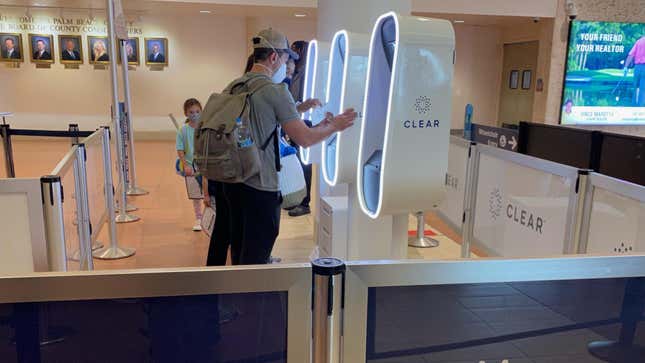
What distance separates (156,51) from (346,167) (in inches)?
374

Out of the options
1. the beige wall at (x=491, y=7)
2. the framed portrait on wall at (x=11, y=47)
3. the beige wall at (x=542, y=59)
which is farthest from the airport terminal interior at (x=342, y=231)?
the framed portrait on wall at (x=11, y=47)

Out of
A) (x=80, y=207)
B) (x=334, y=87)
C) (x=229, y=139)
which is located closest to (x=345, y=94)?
(x=334, y=87)

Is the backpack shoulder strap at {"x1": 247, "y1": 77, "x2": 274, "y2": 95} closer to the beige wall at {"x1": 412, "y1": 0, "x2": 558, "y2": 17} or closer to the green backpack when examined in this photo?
the green backpack

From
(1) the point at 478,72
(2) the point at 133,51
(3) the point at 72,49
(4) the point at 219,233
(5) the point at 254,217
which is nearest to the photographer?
(5) the point at 254,217

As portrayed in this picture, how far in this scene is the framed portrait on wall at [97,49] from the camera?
11180 mm

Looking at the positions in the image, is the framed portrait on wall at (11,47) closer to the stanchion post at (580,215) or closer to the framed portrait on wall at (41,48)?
the framed portrait on wall at (41,48)

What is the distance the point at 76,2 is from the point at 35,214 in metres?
9.12

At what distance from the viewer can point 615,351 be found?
138 cm

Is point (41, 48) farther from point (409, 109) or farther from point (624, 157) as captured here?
point (624, 157)

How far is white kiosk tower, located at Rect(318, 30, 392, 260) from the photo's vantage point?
2818 millimetres

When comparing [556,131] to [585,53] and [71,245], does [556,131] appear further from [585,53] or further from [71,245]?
[585,53]

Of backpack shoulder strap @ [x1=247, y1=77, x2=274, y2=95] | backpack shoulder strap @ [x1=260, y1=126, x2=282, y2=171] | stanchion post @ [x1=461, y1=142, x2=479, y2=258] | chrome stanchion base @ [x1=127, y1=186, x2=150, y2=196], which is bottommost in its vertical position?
chrome stanchion base @ [x1=127, y1=186, x2=150, y2=196]

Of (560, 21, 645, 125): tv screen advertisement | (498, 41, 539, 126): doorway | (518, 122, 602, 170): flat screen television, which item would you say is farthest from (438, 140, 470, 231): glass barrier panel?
(498, 41, 539, 126): doorway

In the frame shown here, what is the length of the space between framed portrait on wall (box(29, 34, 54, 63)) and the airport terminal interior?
218 inches
